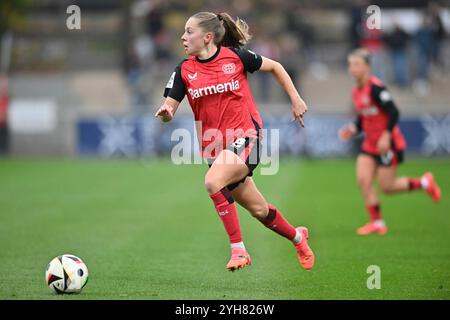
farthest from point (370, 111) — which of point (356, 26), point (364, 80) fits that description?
point (356, 26)

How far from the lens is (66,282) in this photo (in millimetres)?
6891

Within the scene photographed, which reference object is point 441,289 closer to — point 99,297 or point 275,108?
point 99,297

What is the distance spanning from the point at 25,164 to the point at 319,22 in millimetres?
11164

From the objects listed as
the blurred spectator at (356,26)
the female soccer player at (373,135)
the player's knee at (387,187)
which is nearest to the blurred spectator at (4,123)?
the blurred spectator at (356,26)

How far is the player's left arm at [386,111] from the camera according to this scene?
10969 mm

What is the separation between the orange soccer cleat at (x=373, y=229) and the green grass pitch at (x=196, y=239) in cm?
13

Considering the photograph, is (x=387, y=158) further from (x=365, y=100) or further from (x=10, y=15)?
(x=10, y=15)

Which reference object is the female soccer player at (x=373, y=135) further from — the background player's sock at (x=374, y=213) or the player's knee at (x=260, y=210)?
the player's knee at (x=260, y=210)

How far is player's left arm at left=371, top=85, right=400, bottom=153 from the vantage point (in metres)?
11.0

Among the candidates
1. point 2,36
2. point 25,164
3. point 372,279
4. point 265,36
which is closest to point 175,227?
point 372,279

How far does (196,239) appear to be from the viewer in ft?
34.1

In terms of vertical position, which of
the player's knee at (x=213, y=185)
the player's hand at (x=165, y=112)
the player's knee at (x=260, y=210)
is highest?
the player's hand at (x=165, y=112)

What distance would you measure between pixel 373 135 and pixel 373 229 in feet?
3.96

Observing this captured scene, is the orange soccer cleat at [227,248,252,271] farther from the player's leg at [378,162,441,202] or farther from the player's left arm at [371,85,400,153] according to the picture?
the player's leg at [378,162,441,202]
